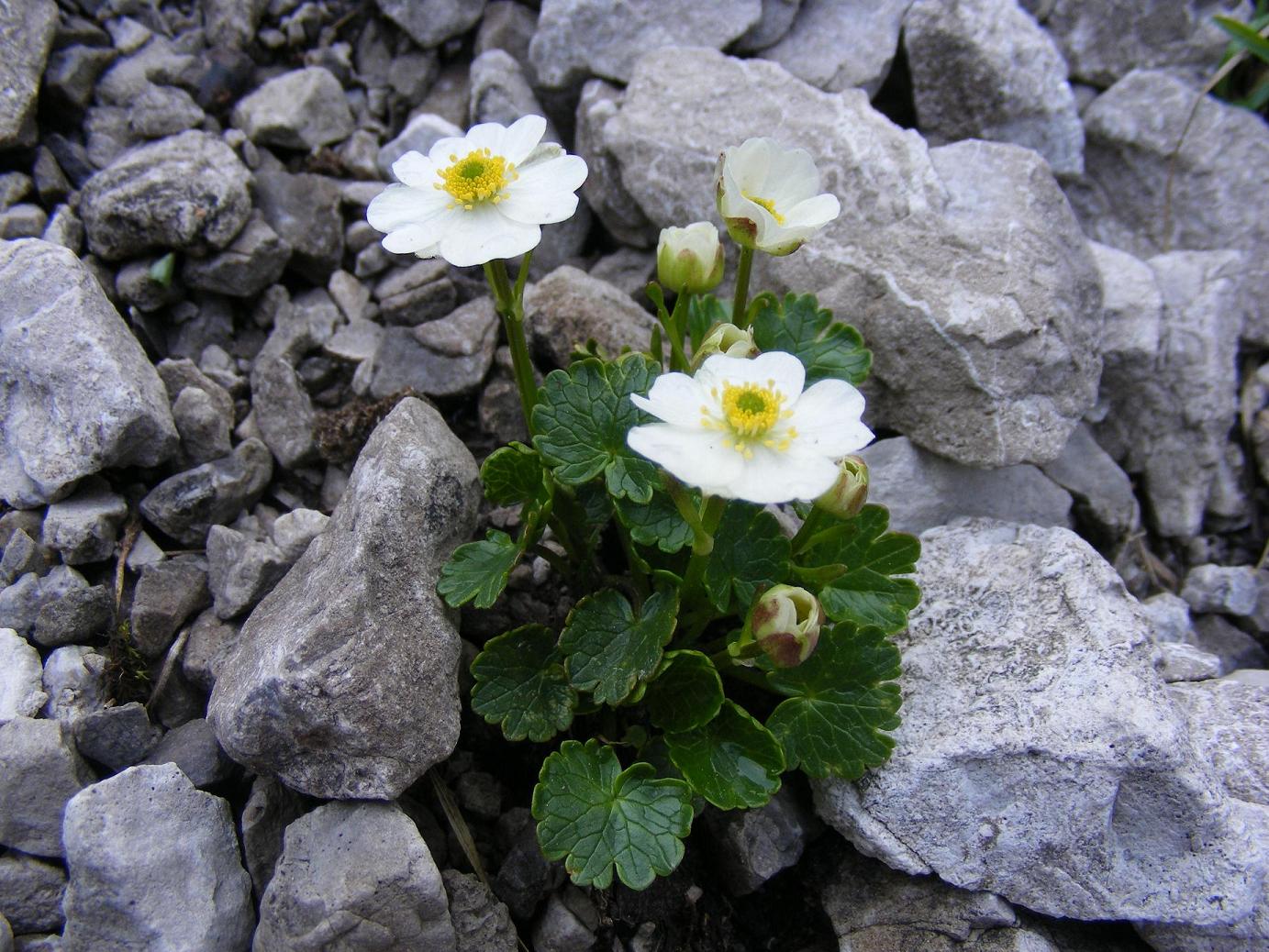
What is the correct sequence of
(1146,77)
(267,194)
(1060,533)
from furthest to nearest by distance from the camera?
(1146,77) → (267,194) → (1060,533)

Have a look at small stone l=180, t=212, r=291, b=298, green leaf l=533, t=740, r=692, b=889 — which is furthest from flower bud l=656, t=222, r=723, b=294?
small stone l=180, t=212, r=291, b=298

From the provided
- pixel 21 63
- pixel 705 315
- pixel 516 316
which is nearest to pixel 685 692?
pixel 516 316

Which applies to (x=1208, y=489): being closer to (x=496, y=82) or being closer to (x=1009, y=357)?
(x=1009, y=357)

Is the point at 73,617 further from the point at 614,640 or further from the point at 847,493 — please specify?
the point at 847,493

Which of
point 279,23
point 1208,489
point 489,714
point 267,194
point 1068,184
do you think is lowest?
point 1208,489

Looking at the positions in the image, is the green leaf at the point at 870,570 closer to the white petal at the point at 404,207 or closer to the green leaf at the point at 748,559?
the green leaf at the point at 748,559

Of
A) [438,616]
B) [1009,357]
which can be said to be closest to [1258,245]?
[1009,357]
